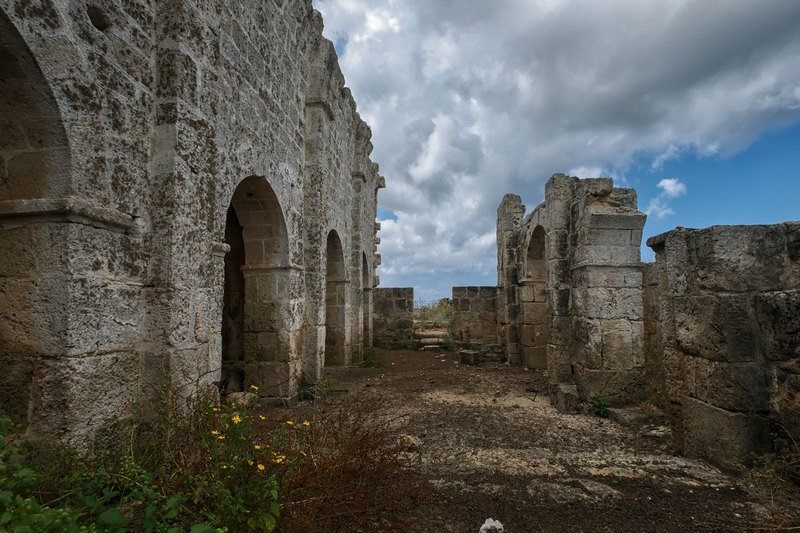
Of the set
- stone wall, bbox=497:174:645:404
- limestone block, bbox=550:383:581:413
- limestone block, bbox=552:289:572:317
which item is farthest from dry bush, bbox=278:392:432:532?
limestone block, bbox=552:289:572:317

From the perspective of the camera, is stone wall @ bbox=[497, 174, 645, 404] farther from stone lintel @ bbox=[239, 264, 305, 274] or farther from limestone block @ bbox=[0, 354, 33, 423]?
limestone block @ bbox=[0, 354, 33, 423]

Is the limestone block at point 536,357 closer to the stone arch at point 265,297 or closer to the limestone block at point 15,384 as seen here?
the stone arch at point 265,297

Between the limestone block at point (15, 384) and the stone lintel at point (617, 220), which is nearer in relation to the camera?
the limestone block at point (15, 384)

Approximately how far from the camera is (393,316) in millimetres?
13578

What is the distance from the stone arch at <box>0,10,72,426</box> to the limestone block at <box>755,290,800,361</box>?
14.5ft

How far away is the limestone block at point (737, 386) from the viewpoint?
331 cm

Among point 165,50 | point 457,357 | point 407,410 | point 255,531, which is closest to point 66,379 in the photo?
point 255,531

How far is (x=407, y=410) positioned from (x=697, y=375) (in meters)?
3.37

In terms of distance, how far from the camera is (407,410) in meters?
5.91

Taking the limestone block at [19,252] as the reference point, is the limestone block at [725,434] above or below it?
below

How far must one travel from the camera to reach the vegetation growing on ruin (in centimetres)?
191

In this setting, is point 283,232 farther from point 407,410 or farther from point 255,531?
point 255,531

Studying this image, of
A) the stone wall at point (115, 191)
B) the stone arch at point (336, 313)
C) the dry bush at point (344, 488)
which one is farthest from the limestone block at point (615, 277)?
the stone arch at point (336, 313)

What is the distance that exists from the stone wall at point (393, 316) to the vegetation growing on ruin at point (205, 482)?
1051 centimetres
